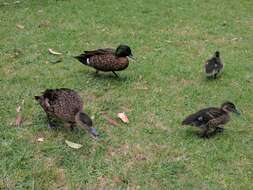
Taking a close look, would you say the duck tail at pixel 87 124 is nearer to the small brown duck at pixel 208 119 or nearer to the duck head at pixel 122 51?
the small brown duck at pixel 208 119

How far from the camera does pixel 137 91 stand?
25.8 ft

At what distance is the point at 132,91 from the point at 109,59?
69cm

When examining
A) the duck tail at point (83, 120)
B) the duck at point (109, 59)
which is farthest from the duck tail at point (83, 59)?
the duck tail at point (83, 120)

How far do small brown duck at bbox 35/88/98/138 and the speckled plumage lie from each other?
5.75ft

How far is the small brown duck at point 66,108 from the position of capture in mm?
6070

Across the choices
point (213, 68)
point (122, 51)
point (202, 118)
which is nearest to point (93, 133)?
point (202, 118)

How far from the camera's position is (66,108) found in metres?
6.22

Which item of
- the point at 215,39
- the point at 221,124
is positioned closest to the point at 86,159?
the point at 221,124

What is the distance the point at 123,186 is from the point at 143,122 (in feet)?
5.12

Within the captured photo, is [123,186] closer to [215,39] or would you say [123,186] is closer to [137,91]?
[137,91]

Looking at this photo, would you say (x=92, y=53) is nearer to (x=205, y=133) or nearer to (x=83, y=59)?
(x=83, y=59)

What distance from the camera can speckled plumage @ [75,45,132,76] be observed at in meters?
8.12

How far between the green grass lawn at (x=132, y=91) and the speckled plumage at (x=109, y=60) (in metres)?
0.22

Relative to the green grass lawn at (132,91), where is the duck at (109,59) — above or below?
above
